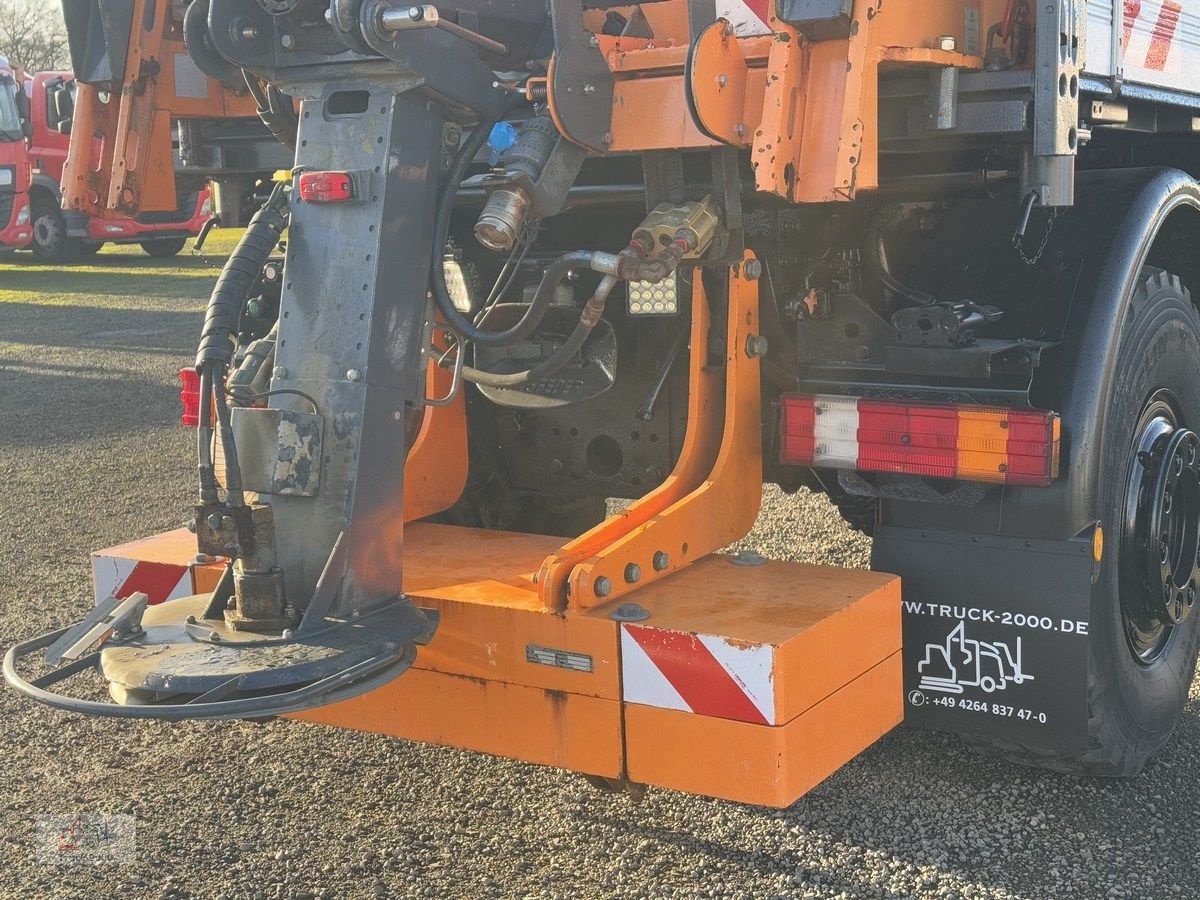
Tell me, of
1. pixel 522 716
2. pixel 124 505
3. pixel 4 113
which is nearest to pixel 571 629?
pixel 522 716

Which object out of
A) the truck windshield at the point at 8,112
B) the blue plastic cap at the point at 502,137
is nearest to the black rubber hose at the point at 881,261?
the blue plastic cap at the point at 502,137

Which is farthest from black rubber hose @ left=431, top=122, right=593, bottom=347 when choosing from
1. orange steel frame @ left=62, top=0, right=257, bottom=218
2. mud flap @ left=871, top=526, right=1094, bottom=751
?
orange steel frame @ left=62, top=0, right=257, bottom=218

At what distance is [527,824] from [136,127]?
2.23 metres

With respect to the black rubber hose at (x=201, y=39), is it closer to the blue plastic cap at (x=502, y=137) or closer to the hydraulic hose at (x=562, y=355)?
the blue plastic cap at (x=502, y=137)

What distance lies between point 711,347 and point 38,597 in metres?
3.00

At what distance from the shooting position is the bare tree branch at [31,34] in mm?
40062

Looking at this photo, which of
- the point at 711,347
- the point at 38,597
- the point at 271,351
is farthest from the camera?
the point at 38,597

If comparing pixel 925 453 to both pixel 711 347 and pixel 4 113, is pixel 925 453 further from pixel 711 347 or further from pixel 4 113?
pixel 4 113

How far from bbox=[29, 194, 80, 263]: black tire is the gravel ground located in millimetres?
17175

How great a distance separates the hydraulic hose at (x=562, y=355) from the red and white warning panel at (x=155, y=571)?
29.0 inches

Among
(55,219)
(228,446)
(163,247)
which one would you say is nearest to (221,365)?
(228,446)

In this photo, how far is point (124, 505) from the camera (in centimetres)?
647

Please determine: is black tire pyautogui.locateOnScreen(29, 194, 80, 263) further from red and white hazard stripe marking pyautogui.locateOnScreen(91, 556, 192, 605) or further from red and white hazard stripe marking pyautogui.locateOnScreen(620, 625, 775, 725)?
red and white hazard stripe marking pyautogui.locateOnScreen(620, 625, 775, 725)

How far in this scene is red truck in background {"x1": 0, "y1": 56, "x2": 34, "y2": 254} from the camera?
18.1 metres
